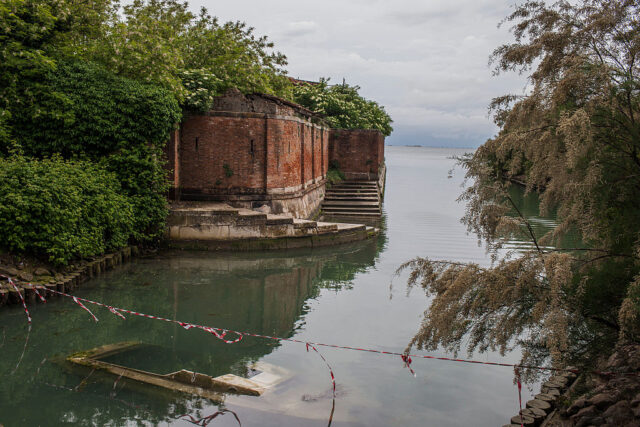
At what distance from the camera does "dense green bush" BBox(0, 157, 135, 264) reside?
1008cm

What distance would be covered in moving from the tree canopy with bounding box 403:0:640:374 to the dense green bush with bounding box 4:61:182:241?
9.24m

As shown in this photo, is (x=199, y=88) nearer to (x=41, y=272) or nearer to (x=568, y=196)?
(x=41, y=272)

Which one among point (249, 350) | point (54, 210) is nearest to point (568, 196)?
point (249, 350)

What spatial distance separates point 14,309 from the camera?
9500 mm

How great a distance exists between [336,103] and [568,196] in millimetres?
27922

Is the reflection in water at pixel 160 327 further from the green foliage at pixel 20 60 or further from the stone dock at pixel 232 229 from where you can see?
the green foliage at pixel 20 60

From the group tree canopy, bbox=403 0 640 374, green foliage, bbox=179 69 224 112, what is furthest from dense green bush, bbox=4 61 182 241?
tree canopy, bbox=403 0 640 374

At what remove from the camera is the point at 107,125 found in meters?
13.3

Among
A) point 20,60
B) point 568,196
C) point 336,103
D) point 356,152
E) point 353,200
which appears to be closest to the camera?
point 568,196

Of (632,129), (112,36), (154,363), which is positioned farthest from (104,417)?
(112,36)

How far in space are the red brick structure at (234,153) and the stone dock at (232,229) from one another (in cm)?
86

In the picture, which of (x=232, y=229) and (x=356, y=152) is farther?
(x=356, y=152)

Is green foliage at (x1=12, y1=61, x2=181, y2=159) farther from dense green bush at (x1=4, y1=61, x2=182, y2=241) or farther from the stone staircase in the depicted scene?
the stone staircase

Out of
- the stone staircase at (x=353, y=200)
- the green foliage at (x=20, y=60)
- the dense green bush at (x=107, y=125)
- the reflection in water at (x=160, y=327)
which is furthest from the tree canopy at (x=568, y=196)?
the stone staircase at (x=353, y=200)
